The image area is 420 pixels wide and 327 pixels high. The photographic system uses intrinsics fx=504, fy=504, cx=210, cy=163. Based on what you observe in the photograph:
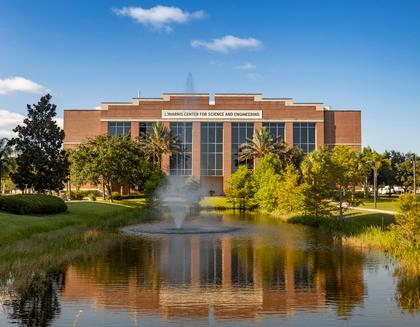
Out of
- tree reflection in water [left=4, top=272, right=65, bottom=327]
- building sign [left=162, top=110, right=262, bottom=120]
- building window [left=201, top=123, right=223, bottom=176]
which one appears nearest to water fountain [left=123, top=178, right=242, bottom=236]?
building window [left=201, top=123, right=223, bottom=176]

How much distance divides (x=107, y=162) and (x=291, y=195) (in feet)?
87.8

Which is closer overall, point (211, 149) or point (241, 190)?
point (241, 190)

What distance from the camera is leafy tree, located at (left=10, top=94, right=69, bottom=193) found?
4844cm

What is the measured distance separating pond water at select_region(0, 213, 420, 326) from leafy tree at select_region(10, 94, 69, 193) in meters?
24.7

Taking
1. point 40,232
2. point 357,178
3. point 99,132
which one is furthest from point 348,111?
point 40,232

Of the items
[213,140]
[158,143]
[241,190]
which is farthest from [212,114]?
[241,190]

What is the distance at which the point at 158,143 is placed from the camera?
8844cm

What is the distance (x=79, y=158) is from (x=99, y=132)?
2788 cm

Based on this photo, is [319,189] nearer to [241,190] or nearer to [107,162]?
[241,190]

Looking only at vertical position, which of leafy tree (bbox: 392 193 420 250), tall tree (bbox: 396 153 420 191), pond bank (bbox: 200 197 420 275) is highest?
tall tree (bbox: 396 153 420 191)

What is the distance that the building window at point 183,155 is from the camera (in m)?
96.1

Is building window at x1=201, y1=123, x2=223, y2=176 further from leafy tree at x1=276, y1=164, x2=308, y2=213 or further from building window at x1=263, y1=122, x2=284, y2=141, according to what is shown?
leafy tree at x1=276, y1=164, x2=308, y2=213

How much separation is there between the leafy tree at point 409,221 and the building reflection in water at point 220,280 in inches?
98.4

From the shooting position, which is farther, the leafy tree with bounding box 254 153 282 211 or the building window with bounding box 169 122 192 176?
the building window with bounding box 169 122 192 176
